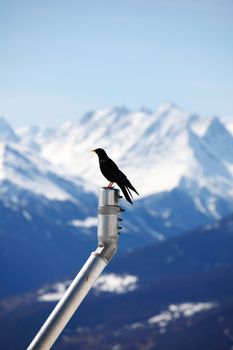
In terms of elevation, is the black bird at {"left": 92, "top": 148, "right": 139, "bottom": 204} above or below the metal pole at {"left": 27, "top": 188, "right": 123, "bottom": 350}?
above

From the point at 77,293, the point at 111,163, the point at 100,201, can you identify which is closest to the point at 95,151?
the point at 111,163

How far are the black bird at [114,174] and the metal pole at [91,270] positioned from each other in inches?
42.4

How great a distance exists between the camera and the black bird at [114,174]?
2503 centimetres

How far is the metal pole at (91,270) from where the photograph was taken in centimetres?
2241

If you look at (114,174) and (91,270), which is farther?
(114,174)

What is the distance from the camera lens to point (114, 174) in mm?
25297

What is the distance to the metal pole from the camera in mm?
22406

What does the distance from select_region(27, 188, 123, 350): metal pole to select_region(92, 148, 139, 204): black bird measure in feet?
3.53

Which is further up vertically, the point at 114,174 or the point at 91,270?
the point at 114,174

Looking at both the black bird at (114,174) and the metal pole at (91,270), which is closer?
the metal pole at (91,270)

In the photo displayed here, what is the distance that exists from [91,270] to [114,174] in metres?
2.84

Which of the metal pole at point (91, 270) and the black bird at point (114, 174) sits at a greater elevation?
the black bird at point (114, 174)

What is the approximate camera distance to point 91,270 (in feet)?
76.2

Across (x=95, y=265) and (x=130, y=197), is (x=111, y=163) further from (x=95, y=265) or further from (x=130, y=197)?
(x=95, y=265)
